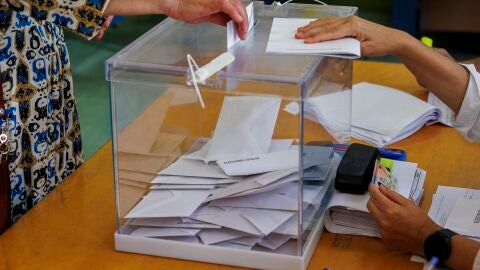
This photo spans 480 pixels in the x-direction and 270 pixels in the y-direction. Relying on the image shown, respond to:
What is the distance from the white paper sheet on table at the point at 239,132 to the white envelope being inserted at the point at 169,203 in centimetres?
10

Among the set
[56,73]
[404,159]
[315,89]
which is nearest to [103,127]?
[56,73]

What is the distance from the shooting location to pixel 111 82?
133 centimetres

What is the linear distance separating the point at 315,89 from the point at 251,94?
0.40ft

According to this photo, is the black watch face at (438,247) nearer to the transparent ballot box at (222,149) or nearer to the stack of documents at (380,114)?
the transparent ballot box at (222,149)

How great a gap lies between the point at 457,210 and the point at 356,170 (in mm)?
212

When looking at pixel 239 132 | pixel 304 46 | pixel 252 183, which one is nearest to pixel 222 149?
pixel 239 132

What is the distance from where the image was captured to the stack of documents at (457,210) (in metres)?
1.38

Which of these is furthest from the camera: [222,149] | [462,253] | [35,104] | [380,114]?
[380,114]

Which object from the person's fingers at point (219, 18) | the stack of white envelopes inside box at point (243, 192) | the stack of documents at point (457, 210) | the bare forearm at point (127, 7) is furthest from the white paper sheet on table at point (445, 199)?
the bare forearm at point (127, 7)

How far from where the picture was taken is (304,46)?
139cm

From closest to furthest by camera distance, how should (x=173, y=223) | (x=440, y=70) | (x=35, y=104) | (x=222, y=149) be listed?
(x=173, y=223) < (x=222, y=149) < (x=35, y=104) < (x=440, y=70)

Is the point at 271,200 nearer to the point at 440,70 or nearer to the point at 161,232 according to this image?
the point at 161,232

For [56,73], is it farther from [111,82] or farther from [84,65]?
[84,65]

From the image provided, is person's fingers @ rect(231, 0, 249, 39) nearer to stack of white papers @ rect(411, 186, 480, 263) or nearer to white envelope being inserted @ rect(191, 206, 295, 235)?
white envelope being inserted @ rect(191, 206, 295, 235)
